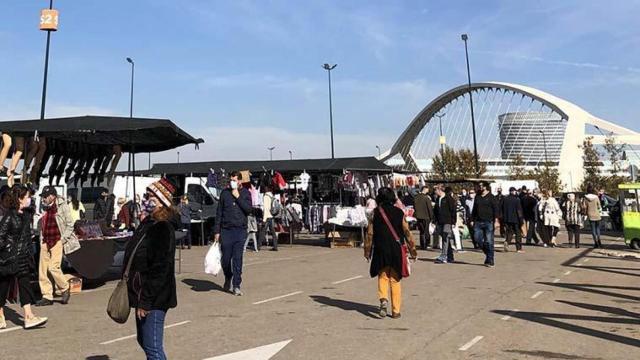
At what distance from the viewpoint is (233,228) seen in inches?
374

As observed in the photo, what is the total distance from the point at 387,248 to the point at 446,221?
7259 mm

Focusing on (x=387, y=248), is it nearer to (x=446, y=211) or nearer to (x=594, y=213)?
(x=446, y=211)

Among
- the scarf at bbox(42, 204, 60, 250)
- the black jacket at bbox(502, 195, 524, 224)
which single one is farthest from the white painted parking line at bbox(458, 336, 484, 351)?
the black jacket at bbox(502, 195, 524, 224)

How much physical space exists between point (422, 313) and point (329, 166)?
13937 millimetres

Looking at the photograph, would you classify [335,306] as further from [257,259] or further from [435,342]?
[257,259]

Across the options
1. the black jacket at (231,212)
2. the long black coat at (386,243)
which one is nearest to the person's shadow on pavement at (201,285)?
the black jacket at (231,212)

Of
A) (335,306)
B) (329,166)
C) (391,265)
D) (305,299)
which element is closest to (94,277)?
(305,299)

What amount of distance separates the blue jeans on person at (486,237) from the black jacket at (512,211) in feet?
9.23

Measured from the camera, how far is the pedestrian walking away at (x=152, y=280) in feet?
Result: 14.1

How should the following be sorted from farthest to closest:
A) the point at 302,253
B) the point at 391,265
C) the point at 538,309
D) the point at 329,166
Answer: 1. the point at 329,166
2. the point at 302,253
3. the point at 538,309
4. the point at 391,265

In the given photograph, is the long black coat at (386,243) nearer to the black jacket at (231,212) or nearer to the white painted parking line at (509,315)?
the white painted parking line at (509,315)

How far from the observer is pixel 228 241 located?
31.1ft

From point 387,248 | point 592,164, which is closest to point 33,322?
point 387,248

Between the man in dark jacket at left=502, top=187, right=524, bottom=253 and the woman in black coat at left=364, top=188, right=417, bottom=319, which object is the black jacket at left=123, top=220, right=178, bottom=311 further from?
the man in dark jacket at left=502, top=187, right=524, bottom=253
